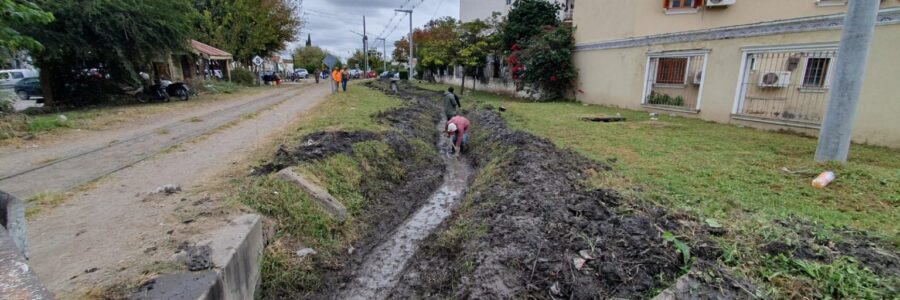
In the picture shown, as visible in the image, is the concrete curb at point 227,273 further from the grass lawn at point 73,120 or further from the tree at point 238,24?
the tree at point 238,24

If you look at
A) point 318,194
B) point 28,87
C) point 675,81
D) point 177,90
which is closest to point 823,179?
point 318,194

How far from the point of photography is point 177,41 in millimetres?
14375

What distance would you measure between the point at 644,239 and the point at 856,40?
4.86m

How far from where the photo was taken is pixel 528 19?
20.1 metres

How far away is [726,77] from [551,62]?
7588 mm

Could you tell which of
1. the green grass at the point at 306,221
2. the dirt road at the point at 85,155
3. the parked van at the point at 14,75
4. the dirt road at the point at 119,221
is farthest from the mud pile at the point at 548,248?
the parked van at the point at 14,75

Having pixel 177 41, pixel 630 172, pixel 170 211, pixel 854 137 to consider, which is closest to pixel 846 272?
pixel 630 172

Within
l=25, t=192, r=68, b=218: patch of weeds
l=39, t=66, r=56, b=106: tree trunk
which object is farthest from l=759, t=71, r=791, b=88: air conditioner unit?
l=39, t=66, r=56, b=106: tree trunk

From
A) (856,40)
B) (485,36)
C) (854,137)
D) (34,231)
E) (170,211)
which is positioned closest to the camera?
(34,231)

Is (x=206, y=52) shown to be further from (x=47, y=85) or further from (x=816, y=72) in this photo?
(x=816, y=72)

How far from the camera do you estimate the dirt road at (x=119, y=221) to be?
2.85 meters

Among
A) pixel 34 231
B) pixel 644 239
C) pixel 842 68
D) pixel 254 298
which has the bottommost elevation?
pixel 254 298

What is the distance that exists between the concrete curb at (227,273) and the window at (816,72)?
11.9m

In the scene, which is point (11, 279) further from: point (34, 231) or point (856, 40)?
point (856, 40)
